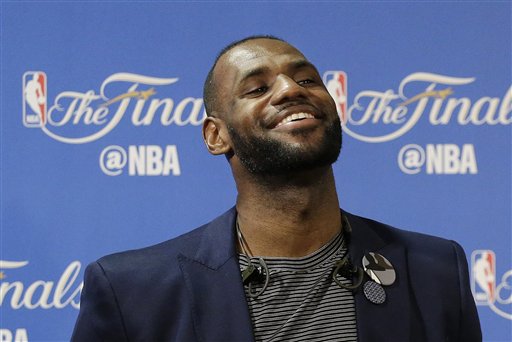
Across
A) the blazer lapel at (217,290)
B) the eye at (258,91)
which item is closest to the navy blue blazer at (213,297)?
the blazer lapel at (217,290)

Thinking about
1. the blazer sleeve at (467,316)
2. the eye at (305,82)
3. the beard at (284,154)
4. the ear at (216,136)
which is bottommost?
the blazer sleeve at (467,316)

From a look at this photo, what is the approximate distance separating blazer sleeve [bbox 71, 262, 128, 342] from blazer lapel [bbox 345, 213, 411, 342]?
1.21ft

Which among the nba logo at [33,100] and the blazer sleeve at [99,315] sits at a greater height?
the nba logo at [33,100]

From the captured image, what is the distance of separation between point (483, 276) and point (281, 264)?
3.51 ft

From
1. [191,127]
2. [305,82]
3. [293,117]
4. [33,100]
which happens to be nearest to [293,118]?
[293,117]

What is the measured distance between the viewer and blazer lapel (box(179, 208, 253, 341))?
117 cm

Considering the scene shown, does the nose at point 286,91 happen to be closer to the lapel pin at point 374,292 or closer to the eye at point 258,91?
the eye at point 258,91

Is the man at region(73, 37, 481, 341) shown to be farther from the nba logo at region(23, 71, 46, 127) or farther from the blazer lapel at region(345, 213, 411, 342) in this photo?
the nba logo at region(23, 71, 46, 127)

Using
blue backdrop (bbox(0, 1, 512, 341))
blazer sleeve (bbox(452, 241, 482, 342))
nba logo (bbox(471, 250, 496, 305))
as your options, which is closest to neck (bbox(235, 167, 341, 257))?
blazer sleeve (bbox(452, 241, 482, 342))

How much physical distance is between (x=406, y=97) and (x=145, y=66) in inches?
28.6

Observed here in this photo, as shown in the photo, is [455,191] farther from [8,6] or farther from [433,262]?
Answer: [8,6]

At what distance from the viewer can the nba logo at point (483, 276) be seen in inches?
83.6

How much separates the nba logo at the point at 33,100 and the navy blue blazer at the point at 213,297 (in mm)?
946

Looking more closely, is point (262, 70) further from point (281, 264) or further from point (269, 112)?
point (281, 264)
